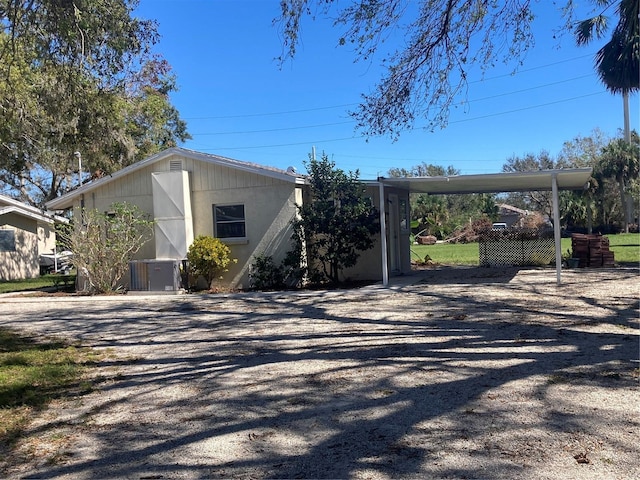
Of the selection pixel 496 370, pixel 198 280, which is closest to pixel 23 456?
pixel 496 370

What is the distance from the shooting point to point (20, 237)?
2420cm

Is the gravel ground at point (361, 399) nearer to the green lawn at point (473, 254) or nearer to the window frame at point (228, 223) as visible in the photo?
the window frame at point (228, 223)

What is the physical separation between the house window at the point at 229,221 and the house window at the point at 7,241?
13368mm

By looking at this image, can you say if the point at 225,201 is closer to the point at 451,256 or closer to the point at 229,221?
the point at 229,221

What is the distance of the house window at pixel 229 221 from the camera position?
15000mm

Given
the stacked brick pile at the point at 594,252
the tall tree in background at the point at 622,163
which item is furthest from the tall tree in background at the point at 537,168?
the stacked brick pile at the point at 594,252

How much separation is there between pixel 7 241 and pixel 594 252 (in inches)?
892

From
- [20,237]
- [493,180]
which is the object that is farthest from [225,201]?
[20,237]

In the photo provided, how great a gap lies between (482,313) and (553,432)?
5.10m

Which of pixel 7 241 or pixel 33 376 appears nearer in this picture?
pixel 33 376

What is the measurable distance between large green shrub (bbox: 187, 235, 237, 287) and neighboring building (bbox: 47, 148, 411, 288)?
1.57 ft

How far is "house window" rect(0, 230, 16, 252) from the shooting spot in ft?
76.7

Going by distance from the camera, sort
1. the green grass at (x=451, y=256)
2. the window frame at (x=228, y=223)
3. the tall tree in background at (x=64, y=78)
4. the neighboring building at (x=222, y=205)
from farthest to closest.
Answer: the green grass at (x=451, y=256) → the window frame at (x=228, y=223) → the neighboring building at (x=222, y=205) → the tall tree in background at (x=64, y=78)

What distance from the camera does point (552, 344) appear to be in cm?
634
